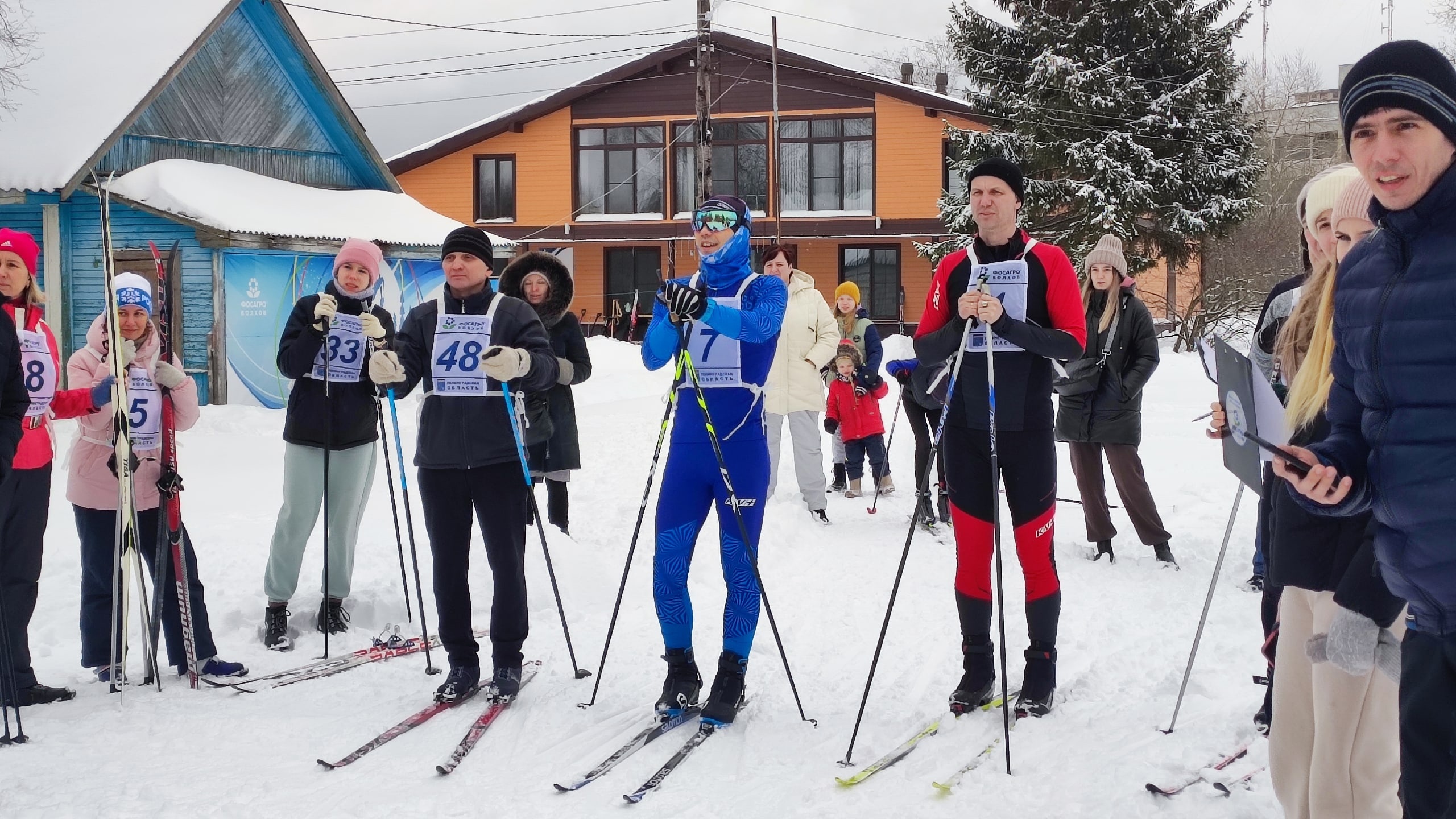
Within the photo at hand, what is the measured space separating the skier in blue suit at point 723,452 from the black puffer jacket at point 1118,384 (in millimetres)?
3500

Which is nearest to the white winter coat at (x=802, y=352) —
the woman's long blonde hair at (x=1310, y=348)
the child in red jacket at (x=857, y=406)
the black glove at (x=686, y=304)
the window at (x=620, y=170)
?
the child in red jacket at (x=857, y=406)

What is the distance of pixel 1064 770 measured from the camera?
3658 millimetres

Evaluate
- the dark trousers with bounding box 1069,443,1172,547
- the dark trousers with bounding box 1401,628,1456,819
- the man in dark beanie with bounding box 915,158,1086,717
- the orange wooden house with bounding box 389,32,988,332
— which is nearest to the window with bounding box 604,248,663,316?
the orange wooden house with bounding box 389,32,988,332

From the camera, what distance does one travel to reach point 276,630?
5480 millimetres

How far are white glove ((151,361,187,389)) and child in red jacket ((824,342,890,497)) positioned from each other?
5.50 meters

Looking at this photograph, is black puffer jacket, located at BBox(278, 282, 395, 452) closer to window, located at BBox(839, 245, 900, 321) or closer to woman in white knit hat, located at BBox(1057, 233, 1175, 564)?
woman in white knit hat, located at BBox(1057, 233, 1175, 564)

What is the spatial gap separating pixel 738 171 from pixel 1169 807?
2674cm

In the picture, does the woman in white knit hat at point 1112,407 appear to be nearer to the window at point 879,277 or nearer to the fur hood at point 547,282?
the fur hood at point 547,282

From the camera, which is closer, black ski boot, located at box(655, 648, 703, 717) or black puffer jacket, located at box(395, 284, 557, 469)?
black ski boot, located at box(655, 648, 703, 717)

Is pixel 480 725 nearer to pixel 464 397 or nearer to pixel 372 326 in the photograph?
pixel 464 397

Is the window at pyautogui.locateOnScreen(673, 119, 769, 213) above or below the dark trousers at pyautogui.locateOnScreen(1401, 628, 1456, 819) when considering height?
above

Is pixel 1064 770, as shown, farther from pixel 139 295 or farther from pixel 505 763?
pixel 139 295

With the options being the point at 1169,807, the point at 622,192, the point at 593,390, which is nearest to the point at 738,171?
the point at 622,192

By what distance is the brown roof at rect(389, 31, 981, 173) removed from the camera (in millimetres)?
26953
